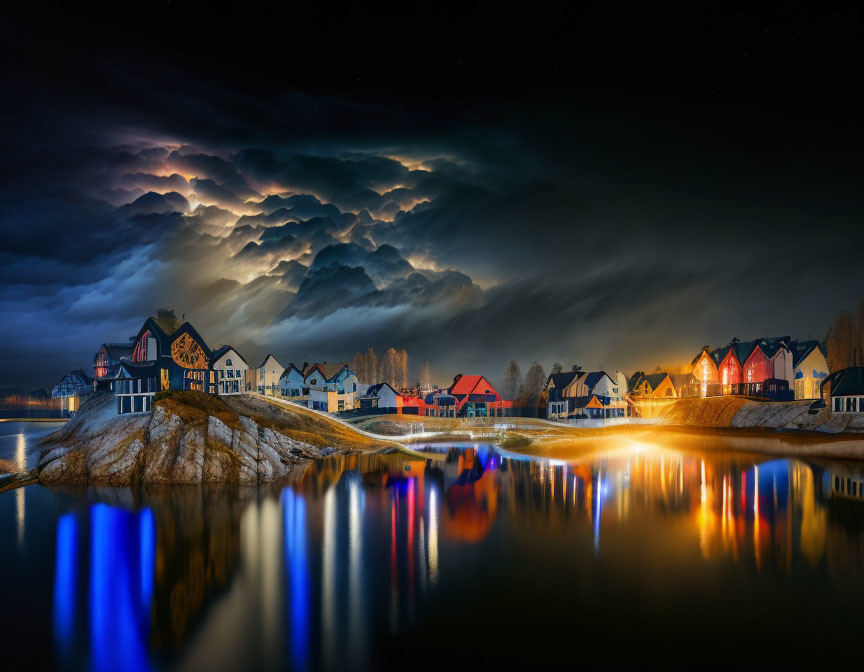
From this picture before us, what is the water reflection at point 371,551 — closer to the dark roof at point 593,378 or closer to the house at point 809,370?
the house at point 809,370

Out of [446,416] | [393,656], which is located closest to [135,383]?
[393,656]

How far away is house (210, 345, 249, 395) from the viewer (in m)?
80.4

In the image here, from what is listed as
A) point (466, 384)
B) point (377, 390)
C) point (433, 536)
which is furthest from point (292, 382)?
point (433, 536)

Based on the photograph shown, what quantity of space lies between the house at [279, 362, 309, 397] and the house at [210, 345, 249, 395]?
21.2m

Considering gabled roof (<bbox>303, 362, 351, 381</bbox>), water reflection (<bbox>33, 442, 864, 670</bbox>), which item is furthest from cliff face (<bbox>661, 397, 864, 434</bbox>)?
gabled roof (<bbox>303, 362, 351, 381</bbox>)

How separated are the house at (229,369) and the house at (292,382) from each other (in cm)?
2122

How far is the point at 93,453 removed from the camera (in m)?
53.7

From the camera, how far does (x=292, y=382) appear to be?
106 metres

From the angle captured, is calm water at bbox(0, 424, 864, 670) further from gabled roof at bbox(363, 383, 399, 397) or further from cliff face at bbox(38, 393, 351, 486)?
gabled roof at bbox(363, 383, 399, 397)

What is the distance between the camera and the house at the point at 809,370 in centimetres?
9169

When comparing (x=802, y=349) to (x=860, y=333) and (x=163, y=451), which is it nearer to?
(x=860, y=333)

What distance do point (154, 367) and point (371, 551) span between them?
113 feet

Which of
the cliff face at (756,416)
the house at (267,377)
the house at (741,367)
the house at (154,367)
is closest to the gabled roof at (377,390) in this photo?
the house at (267,377)

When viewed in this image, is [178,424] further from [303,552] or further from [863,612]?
[863,612]
